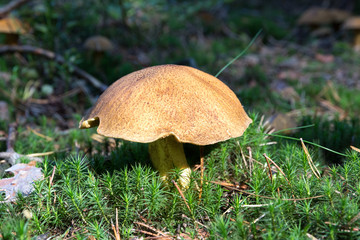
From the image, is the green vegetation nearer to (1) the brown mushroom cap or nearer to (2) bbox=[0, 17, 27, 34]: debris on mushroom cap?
(2) bbox=[0, 17, 27, 34]: debris on mushroom cap

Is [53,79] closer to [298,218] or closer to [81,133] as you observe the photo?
[81,133]

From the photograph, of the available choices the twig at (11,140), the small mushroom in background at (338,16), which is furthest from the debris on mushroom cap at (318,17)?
the twig at (11,140)

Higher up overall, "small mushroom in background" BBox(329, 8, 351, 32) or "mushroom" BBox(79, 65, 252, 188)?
"mushroom" BBox(79, 65, 252, 188)

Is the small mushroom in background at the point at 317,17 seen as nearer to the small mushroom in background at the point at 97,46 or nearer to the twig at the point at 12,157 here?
the small mushroom in background at the point at 97,46

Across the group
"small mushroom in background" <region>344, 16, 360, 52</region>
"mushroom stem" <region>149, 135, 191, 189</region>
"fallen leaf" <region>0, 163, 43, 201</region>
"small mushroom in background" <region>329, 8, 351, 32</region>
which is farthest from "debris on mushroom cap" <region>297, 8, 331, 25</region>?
"fallen leaf" <region>0, 163, 43, 201</region>

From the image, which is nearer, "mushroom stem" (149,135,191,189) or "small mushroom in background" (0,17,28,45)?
"mushroom stem" (149,135,191,189)

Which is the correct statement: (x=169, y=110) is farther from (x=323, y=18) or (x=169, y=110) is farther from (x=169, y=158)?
(x=323, y=18)
